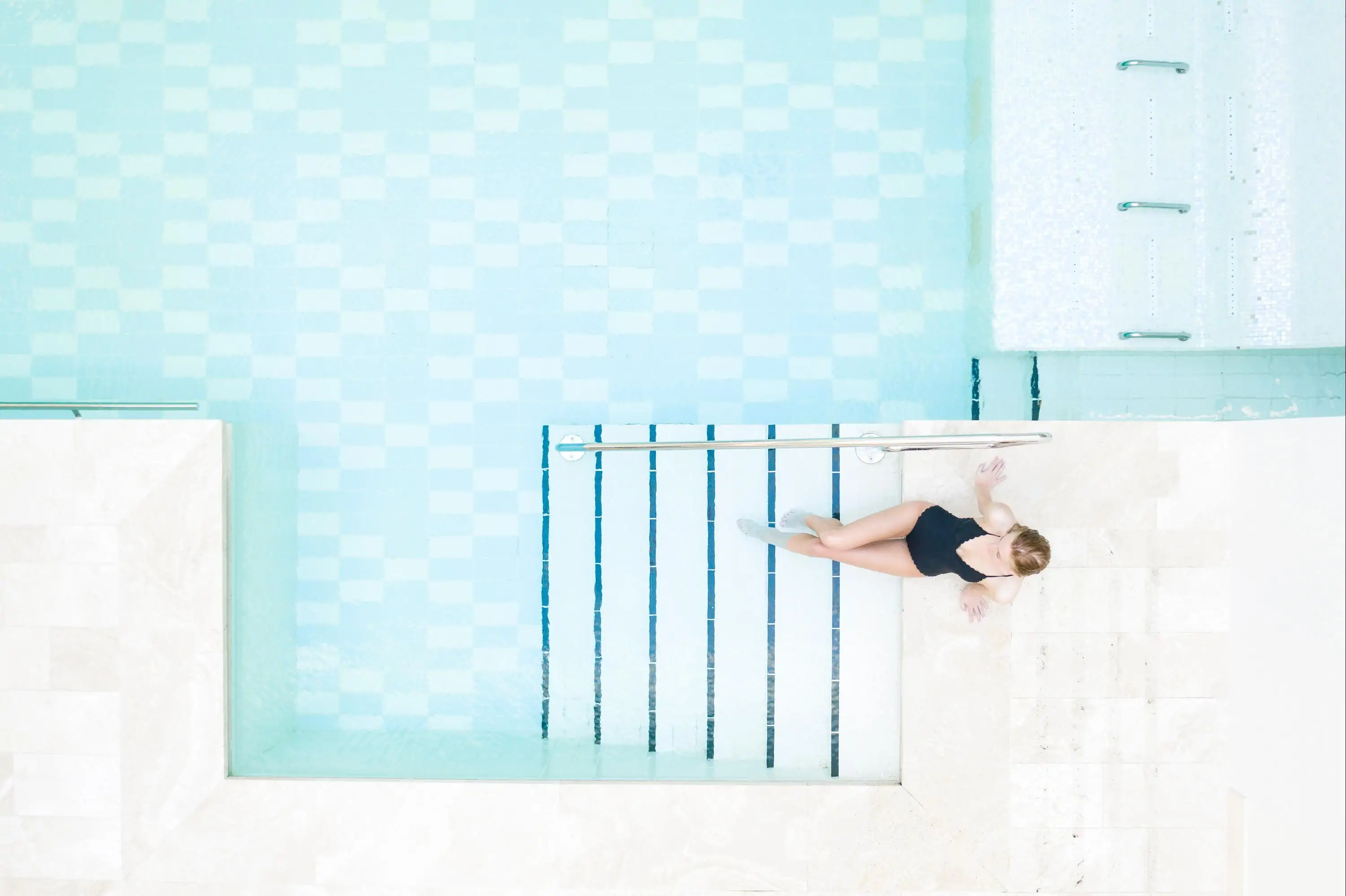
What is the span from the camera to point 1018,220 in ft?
8.69

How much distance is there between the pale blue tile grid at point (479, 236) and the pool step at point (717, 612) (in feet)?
0.54

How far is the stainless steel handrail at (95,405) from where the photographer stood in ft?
8.84

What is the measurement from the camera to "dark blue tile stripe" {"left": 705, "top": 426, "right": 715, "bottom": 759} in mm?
2723

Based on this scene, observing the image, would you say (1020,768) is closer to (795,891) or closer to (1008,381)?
(795,891)

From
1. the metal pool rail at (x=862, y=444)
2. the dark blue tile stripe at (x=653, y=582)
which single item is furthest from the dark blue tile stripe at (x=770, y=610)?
the dark blue tile stripe at (x=653, y=582)

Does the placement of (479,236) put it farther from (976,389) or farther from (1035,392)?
(1035,392)

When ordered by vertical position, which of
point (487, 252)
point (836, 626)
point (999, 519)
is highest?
point (487, 252)

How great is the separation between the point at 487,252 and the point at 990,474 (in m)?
1.89

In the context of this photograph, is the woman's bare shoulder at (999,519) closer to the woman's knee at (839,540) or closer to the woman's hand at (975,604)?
the woman's hand at (975,604)

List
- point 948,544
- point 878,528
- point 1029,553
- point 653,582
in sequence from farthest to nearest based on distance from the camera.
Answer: point 653,582 < point 878,528 < point 948,544 < point 1029,553

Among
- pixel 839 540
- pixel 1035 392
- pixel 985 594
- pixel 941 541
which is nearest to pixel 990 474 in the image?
pixel 941 541

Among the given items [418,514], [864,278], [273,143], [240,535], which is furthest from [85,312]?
[864,278]

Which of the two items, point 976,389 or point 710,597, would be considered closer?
point 710,597

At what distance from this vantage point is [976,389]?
286cm
